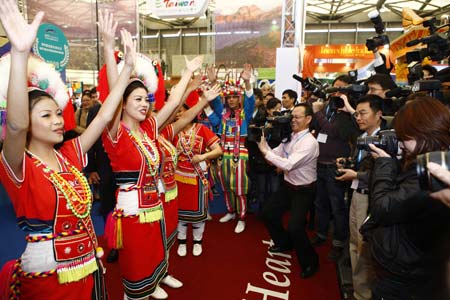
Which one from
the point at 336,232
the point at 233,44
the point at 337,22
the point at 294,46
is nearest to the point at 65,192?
the point at 336,232

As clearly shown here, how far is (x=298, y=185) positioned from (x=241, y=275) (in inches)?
35.9

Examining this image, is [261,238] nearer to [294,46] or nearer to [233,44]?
[294,46]

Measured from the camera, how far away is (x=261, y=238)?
369 centimetres

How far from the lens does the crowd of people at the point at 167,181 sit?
4.12 feet

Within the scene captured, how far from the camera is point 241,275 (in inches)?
113

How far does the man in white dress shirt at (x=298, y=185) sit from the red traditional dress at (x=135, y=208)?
119 centimetres

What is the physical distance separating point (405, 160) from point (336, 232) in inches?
75.9

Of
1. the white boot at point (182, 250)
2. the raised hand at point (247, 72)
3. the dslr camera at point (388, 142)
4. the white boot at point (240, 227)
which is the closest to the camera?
the dslr camera at point (388, 142)

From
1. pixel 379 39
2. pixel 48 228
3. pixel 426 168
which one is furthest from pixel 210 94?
pixel 426 168

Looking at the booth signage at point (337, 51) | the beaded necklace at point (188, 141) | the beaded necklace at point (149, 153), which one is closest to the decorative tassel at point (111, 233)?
the beaded necklace at point (149, 153)

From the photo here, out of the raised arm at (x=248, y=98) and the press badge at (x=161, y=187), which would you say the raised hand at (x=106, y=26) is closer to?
the press badge at (x=161, y=187)

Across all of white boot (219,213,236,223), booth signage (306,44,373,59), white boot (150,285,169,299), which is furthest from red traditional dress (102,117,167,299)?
booth signage (306,44,373,59)

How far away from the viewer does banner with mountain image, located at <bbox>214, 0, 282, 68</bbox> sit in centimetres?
591

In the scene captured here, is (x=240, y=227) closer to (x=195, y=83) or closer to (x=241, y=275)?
(x=241, y=275)
